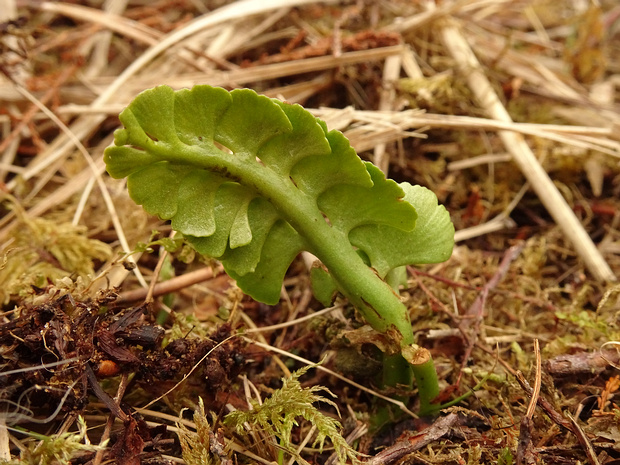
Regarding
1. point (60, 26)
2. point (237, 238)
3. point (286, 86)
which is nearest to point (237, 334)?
point (237, 238)

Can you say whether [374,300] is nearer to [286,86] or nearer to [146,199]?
[146,199]

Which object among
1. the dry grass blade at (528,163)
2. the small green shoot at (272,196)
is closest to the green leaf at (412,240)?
the small green shoot at (272,196)

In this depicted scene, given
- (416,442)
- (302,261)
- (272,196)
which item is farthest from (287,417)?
(302,261)

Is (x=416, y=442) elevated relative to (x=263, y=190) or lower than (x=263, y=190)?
lower

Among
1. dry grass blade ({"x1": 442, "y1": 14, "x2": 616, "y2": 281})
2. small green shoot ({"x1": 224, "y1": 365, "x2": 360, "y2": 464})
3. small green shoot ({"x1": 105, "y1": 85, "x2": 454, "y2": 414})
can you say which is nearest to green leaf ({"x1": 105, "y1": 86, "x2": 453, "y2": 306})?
small green shoot ({"x1": 105, "y1": 85, "x2": 454, "y2": 414})

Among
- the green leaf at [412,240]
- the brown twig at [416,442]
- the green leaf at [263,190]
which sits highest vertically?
the green leaf at [263,190]

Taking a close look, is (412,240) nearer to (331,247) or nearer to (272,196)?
(331,247)

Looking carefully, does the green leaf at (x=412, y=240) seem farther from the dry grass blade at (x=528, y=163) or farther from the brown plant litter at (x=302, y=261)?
the dry grass blade at (x=528, y=163)
